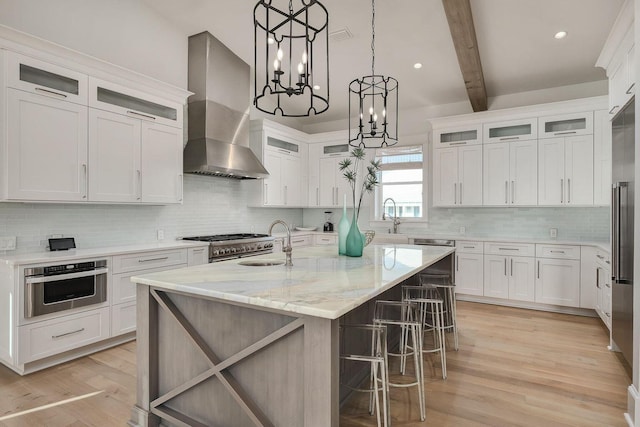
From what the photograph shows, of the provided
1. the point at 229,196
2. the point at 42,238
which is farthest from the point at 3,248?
the point at 229,196

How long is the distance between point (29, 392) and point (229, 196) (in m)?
3.30

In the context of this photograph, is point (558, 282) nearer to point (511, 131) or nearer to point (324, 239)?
point (511, 131)

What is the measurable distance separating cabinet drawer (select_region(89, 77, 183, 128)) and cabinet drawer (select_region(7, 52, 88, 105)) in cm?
11

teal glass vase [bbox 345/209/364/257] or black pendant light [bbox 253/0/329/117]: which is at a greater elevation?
black pendant light [bbox 253/0/329/117]

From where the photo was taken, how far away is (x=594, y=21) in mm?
3637

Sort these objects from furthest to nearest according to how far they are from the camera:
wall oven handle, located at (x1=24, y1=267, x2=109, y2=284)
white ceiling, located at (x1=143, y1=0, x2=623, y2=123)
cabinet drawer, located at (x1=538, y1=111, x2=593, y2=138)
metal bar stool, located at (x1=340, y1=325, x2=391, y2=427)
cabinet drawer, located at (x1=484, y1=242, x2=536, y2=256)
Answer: cabinet drawer, located at (x1=484, y1=242, x2=536, y2=256), cabinet drawer, located at (x1=538, y1=111, x2=593, y2=138), white ceiling, located at (x1=143, y1=0, x2=623, y2=123), wall oven handle, located at (x1=24, y1=267, x2=109, y2=284), metal bar stool, located at (x1=340, y1=325, x2=391, y2=427)

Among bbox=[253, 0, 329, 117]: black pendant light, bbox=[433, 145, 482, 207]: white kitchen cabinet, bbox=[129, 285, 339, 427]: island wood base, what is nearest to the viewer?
bbox=[129, 285, 339, 427]: island wood base

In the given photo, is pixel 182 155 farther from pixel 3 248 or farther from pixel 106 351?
pixel 106 351

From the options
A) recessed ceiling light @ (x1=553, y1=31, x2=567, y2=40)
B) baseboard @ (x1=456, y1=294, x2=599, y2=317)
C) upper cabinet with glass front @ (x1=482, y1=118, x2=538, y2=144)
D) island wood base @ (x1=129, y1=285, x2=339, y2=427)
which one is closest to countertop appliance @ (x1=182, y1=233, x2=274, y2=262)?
island wood base @ (x1=129, y1=285, x2=339, y2=427)

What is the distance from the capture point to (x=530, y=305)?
187 inches

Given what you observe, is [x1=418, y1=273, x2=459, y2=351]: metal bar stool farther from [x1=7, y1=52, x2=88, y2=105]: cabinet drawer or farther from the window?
[x1=7, y1=52, x2=88, y2=105]: cabinet drawer

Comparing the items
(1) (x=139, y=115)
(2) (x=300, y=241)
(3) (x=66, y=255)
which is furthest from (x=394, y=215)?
(3) (x=66, y=255)

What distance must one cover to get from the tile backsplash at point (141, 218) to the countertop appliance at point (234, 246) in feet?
0.99

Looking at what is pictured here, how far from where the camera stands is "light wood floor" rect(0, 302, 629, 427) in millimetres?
2205
